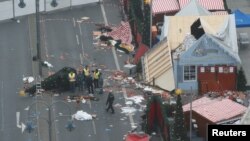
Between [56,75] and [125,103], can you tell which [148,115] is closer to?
[125,103]

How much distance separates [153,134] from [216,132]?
26.2 metres

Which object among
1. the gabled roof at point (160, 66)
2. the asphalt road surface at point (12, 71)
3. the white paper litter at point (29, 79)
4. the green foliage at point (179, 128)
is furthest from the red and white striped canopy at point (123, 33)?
the green foliage at point (179, 128)

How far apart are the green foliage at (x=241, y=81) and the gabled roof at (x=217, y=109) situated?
4.66 m

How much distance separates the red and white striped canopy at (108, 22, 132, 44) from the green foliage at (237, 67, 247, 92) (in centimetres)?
1072

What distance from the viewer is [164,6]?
51531 millimetres

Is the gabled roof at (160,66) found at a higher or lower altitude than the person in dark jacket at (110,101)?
higher

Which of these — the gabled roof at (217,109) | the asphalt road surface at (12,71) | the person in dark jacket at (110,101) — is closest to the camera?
the gabled roof at (217,109)

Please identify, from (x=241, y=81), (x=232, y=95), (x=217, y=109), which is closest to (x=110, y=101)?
(x=217, y=109)

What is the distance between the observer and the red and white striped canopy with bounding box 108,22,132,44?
165ft

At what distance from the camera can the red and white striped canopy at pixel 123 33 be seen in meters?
50.4

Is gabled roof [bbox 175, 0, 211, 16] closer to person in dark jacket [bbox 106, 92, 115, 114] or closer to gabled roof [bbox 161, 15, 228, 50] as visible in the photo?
gabled roof [bbox 161, 15, 228, 50]

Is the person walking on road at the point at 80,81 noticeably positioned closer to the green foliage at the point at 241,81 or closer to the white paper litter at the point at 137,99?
the white paper litter at the point at 137,99

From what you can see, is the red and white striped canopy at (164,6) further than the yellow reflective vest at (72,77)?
Yes

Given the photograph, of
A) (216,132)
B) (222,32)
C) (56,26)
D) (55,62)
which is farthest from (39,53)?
(216,132)
